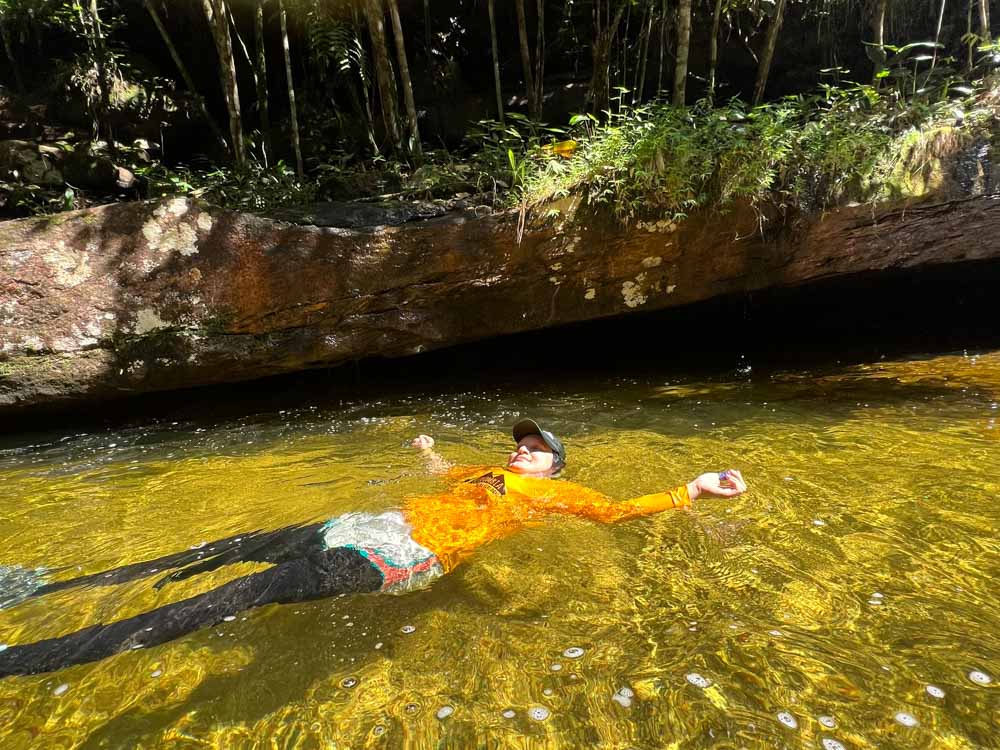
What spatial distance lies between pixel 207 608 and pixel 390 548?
726mm

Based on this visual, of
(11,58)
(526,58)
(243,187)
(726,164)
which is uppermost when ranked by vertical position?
(11,58)

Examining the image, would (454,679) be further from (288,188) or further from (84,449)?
(288,188)

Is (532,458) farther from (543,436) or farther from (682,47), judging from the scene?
(682,47)

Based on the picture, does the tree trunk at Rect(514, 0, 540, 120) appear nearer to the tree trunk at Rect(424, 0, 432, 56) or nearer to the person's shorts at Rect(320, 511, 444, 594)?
the tree trunk at Rect(424, 0, 432, 56)

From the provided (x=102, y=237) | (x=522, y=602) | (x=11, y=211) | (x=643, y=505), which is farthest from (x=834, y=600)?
(x=11, y=211)

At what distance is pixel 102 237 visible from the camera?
550 cm

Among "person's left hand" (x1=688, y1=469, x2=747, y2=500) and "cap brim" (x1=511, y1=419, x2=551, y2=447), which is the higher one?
"cap brim" (x1=511, y1=419, x2=551, y2=447)

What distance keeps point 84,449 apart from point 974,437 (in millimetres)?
7218

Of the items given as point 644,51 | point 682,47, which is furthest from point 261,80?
point 682,47

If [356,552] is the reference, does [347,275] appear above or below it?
above

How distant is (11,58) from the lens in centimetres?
1084

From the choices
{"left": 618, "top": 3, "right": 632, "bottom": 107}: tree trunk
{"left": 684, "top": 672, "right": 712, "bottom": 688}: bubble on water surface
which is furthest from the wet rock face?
{"left": 684, "top": 672, "right": 712, "bottom": 688}: bubble on water surface

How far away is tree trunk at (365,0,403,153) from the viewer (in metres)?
6.77

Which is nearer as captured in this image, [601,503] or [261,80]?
[601,503]
